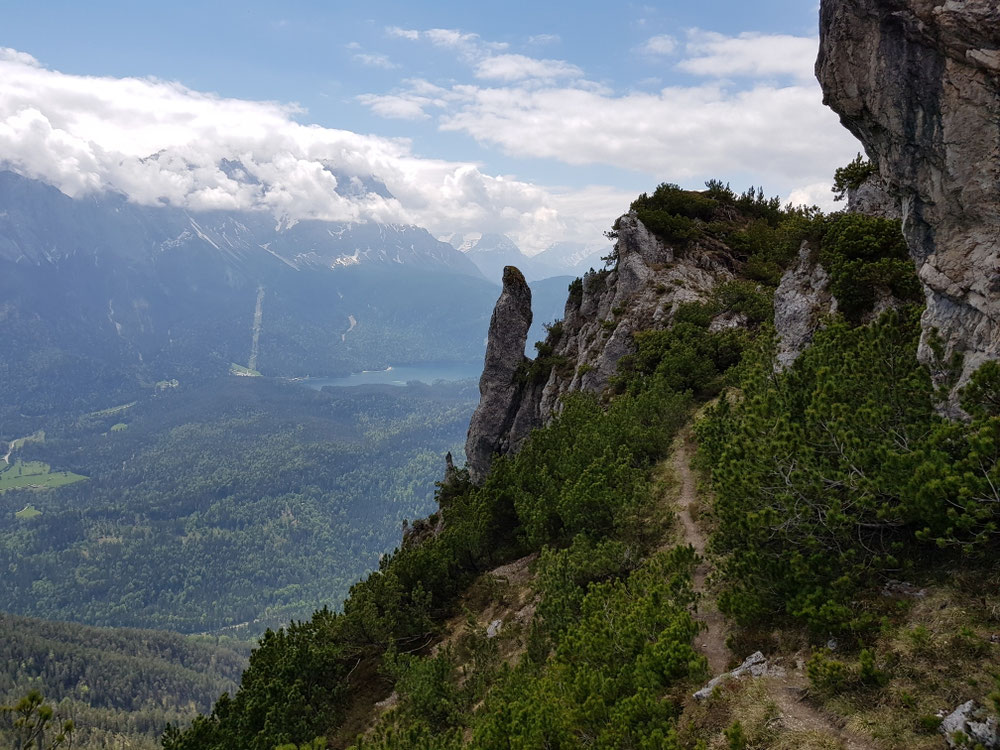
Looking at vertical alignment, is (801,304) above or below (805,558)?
above

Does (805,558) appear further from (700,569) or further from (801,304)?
(801,304)

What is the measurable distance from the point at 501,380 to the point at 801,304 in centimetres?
2613

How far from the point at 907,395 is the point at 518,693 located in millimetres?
8826

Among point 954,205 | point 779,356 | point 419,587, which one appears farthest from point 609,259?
point 954,205

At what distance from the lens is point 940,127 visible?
30.7 ft

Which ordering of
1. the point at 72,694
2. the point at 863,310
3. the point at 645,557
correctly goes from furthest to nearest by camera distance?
the point at 72,694
the point at 863,310
the point at 645,557

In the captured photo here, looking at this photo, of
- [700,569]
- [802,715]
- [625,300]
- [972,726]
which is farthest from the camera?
[625,300]

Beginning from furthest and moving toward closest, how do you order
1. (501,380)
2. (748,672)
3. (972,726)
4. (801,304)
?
1. (501,380)
2. (801,304)
3. (748,672)
4. (972,726)

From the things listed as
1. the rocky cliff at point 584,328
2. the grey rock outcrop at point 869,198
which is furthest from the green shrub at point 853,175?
the rocky cliff at point 584,328

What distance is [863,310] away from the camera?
57.7 ft

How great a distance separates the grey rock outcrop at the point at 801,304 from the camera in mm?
18438

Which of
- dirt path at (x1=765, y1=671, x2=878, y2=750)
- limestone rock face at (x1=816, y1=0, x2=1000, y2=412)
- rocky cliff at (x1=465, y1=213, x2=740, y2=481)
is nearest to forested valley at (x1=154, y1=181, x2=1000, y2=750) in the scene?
dirt path at (x1=765, y1=671, x2=878, y2=750)

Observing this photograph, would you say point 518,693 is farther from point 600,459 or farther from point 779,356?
point 779,356

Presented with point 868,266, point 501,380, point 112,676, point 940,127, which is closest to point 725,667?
point 940,127
